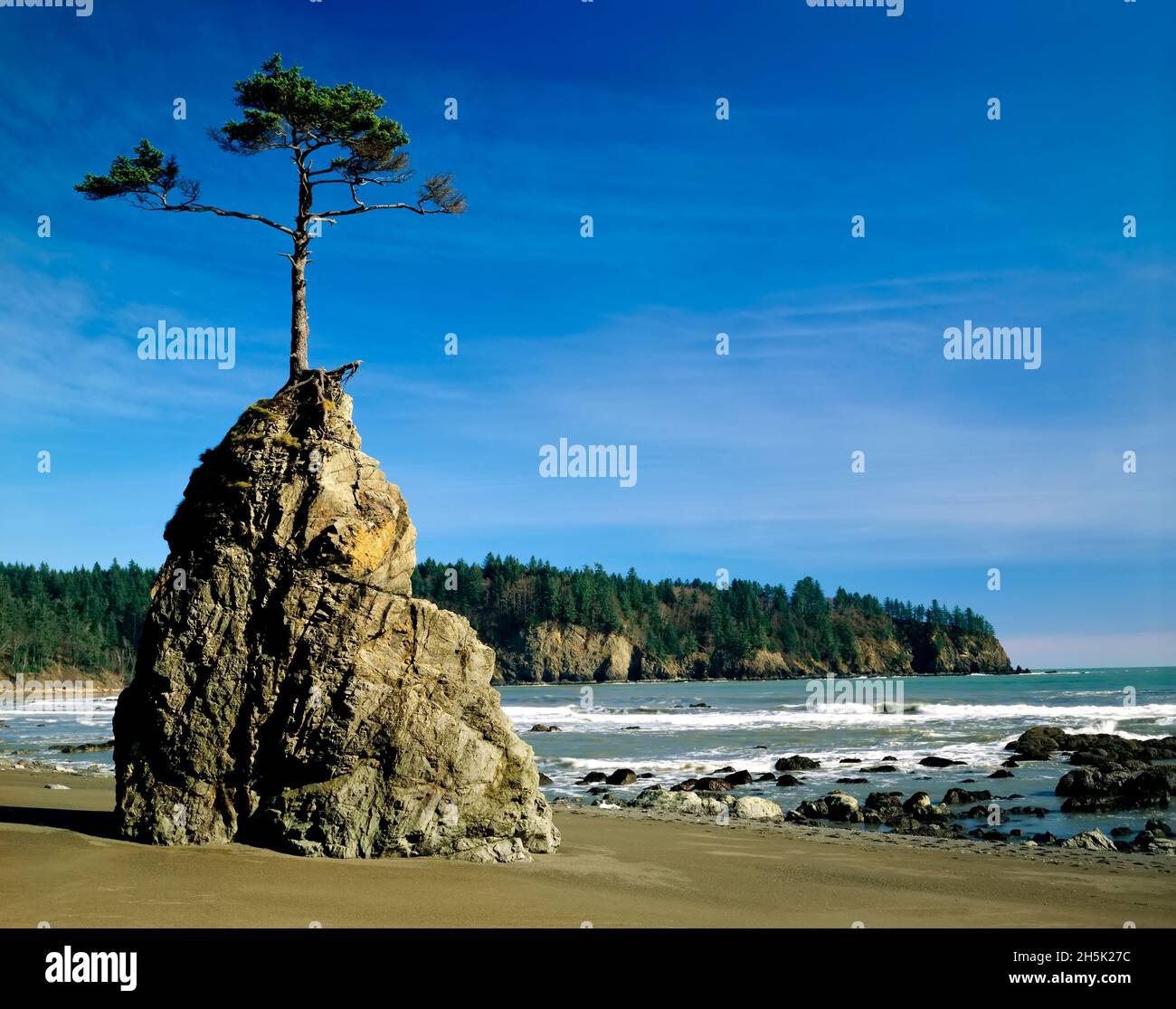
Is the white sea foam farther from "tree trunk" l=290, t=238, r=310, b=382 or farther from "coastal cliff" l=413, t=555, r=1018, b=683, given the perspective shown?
"coastal cliff" l=413, t=555, r=1018, b=683

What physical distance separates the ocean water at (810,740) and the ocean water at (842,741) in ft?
0.25

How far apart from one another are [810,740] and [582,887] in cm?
3268

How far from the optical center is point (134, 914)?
9.17 metres

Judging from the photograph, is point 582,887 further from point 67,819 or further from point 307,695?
point 67,819

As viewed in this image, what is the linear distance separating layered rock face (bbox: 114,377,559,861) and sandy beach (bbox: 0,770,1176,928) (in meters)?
0.59

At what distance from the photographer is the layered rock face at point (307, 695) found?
1252cm

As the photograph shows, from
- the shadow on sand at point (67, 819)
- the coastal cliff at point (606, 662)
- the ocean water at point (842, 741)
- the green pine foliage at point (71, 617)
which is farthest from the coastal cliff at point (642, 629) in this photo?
the shadow on sand at point (67, 819)

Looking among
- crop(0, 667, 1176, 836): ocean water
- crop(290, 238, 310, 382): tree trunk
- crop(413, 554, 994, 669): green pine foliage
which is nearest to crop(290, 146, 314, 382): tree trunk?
crop(290, 238, 310, 382): tree trunk

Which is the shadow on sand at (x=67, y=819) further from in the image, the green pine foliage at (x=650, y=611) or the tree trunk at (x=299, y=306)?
the green pine foliage at (x=650, y=611)

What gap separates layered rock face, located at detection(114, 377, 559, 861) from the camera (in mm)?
12523

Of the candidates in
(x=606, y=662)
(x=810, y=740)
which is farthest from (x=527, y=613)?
(x=810, y=740)

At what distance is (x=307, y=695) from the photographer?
12.7 metres
